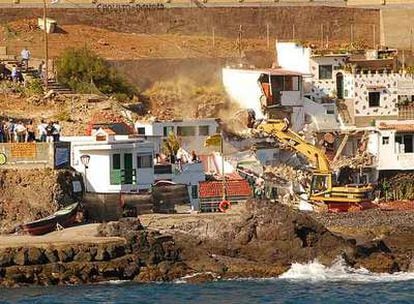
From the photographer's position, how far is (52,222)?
48.4 m

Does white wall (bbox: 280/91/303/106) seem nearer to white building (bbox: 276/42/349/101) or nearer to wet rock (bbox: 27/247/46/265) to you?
white building (bbox: 276/42/349/101)

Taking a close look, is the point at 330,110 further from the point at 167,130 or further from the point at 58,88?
the point at 58,88

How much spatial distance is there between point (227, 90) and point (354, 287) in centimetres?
2083

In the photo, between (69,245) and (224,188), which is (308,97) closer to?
(224,188)

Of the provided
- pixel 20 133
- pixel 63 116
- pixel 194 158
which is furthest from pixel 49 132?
pixel 63 116

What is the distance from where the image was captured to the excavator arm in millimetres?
57156

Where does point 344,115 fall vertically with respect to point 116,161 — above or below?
above

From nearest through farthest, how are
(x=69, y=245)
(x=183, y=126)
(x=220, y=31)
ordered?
(x=69, y=245) < (x=183, y=126) < (x=220, y=31)

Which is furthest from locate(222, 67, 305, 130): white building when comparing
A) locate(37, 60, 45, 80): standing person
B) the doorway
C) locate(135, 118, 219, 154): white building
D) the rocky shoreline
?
the rocky shoreline

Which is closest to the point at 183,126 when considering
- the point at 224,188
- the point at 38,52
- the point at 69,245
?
the point at 224,188

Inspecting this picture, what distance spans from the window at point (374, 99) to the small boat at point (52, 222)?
16877 mm

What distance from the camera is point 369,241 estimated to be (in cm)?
4944

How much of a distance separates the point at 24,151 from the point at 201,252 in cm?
640

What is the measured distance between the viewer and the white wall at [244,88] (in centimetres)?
6294
